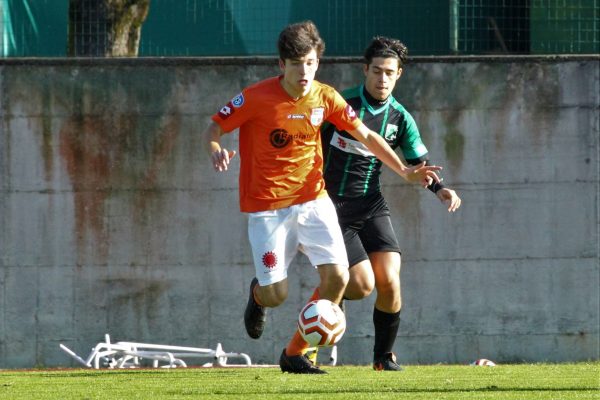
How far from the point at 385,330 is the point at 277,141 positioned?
1.81m

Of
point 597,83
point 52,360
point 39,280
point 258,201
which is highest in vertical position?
point 597,83

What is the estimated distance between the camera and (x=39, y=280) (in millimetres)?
12141

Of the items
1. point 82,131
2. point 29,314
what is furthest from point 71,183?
point 29,314

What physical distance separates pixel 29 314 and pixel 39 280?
1.12 feet

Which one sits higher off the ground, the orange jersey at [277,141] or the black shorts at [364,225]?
the orange jersey at [277,141]

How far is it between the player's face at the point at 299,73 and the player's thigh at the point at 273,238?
0.75 metres

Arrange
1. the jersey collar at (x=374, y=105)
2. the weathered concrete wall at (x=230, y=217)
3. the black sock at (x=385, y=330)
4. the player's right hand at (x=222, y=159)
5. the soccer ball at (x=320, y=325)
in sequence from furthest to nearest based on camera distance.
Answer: the weathered concrete wall at (x=230, y=217) → the black sock at (x=385, y=330) → the jersey collar at (x=374, y=105) → the soccer ball at (x=320, y=325) → the player's right hand at (x=222, y=159)

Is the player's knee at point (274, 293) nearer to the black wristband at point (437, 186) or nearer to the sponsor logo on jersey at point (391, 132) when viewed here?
the black wristband at point (437, 186)

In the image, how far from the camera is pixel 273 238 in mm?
7867

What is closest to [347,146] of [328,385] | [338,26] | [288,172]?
[288,172]

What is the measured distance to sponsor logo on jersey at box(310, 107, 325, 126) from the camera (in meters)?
7.90

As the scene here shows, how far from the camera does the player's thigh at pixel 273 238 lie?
310 inches

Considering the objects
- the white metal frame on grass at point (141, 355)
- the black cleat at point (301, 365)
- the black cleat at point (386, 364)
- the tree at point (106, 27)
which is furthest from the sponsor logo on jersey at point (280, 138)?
the tree at point (106, 27)

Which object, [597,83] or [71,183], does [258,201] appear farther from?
[597,83]
